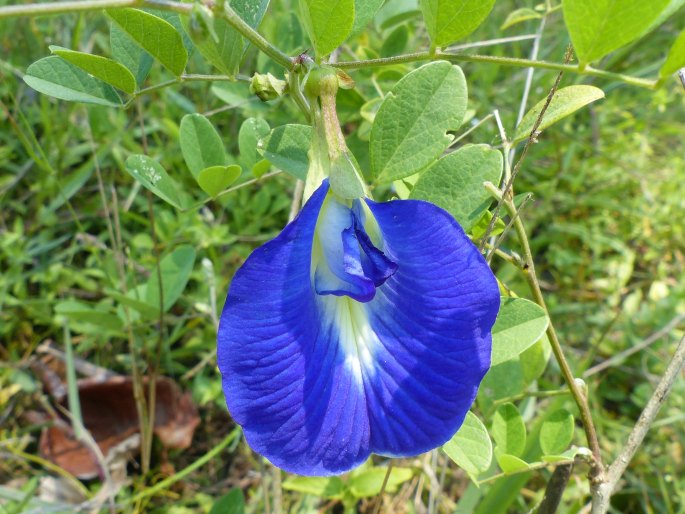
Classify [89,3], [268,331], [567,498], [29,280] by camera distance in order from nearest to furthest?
[89,3], [268,331], [567,498], [29,280]

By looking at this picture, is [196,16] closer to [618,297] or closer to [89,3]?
[89,3]

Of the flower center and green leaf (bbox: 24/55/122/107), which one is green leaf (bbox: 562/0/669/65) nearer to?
the flower center

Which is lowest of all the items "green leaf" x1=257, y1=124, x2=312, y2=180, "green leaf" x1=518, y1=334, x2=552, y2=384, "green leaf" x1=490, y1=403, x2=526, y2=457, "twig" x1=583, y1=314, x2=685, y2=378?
"twig" x1=583, y1=314, x2=685, y2=378

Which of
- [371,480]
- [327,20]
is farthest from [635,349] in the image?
[327,20]

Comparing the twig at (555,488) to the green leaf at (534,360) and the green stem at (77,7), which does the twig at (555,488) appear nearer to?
the green leaf at (534,360)

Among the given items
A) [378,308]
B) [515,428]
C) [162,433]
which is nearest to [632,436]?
[515,428]

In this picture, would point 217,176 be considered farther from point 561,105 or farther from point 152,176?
point 561,105

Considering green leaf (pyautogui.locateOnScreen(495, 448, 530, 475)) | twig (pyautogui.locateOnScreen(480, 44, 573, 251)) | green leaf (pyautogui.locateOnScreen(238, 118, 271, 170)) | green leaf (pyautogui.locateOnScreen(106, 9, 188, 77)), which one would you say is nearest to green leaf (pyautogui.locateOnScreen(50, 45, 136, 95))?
green leaf (pyautogui.locateOnScreen(106, 9, 188, 77))
